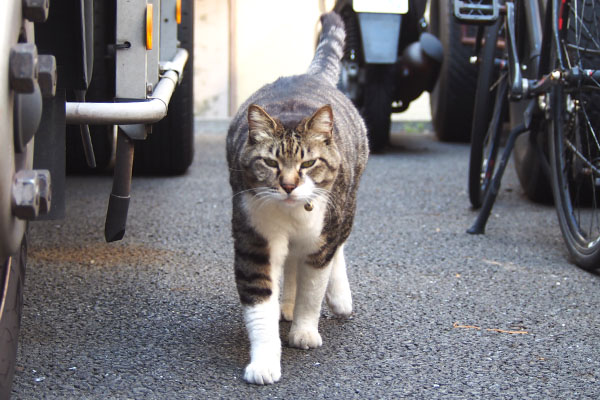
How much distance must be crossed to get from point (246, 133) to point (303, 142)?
0.27 meters

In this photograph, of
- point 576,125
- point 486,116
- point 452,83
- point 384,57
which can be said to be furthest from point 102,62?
point 452,83

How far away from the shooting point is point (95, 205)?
4.65 metres

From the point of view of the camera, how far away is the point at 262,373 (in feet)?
Result: 7.68

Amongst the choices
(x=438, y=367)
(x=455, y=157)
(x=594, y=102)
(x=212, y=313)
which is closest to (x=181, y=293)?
(x=212, y=313)

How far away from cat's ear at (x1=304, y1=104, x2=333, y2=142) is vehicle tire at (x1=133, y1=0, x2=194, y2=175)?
2.06 metres

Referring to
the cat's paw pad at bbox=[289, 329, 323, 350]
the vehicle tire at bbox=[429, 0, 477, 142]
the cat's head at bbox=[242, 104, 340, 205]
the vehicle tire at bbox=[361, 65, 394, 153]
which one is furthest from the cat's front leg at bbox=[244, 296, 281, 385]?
the vehicle tire at bbox=[429, 0, 477, 142]

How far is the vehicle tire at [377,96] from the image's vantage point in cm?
624

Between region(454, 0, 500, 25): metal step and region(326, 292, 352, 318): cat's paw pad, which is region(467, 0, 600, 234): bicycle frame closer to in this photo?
region(454, 0, 500, 25): metal step

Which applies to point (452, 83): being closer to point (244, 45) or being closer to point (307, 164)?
point (244, 45)

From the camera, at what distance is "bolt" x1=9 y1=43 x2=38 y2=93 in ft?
5.49

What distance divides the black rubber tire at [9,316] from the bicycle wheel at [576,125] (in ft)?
7.85

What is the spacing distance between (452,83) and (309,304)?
4422 millimetres

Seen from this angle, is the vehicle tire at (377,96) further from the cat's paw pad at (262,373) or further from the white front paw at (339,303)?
the cat's paw pad at (262,373)

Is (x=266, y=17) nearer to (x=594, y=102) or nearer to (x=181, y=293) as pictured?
(x=594, y=102)
